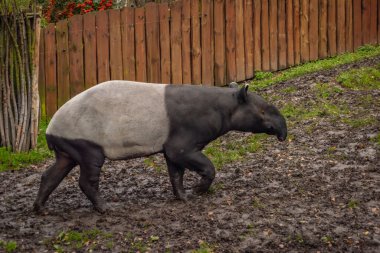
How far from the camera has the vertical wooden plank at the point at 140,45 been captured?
12391 mm

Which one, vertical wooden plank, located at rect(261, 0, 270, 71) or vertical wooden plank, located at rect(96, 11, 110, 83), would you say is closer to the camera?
vertical wooden plank, located at rect(96, 11, 110, 83)

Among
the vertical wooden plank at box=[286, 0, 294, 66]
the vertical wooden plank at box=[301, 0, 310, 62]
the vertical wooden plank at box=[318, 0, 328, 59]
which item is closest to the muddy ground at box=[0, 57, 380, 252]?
the vertical wooden plank at box=[286, 0, 294, 66]

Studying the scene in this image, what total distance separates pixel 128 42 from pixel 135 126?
5.40m

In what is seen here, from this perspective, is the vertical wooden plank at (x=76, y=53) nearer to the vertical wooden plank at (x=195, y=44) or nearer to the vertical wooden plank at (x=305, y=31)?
the vertical wooden plank at (x=195, y=44)

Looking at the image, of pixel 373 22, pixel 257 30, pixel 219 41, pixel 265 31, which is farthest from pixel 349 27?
pixel 219 41

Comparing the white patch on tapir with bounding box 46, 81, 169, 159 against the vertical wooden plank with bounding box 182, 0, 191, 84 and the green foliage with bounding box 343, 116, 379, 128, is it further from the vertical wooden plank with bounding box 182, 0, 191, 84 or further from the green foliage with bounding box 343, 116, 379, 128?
the vertical wooden plank with bounding box 182, 0, 191, 84

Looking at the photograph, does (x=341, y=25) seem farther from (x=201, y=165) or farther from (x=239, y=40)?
(x=201, y=165)

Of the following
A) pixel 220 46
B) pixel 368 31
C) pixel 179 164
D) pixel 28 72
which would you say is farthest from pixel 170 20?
pixel 179 164

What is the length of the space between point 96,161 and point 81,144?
22 centimetres

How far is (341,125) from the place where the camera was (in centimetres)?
1027

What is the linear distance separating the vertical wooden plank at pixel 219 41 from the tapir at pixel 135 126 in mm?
5518

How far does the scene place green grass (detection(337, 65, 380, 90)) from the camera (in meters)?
11.9

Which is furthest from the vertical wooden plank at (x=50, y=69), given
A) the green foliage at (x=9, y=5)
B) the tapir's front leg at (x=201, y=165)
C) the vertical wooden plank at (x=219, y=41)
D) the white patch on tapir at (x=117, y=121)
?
the tapir's front leg at (x=201, y=165)

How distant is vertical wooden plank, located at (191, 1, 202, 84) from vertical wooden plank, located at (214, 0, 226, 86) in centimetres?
34
